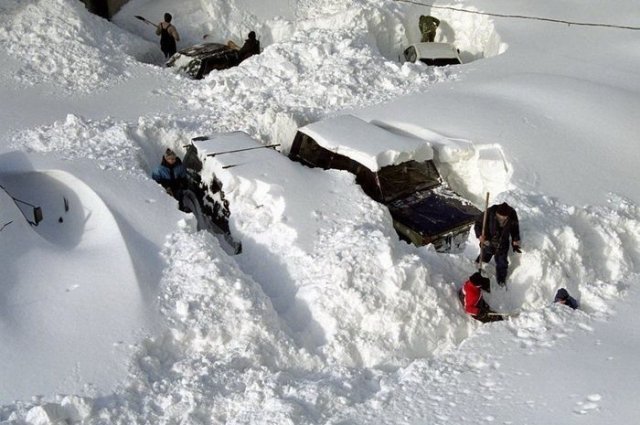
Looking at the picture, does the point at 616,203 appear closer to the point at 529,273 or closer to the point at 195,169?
the point at 529,273

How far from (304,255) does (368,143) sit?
224 centimetres

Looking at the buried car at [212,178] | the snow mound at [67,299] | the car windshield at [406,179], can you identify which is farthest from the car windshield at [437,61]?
the snow mound at [67,299]

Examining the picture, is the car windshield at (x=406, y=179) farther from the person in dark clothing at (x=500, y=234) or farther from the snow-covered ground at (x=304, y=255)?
the person in dark clothing at (x=500, y=234)

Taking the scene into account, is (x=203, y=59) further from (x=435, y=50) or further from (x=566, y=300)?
(x=566, y=300)

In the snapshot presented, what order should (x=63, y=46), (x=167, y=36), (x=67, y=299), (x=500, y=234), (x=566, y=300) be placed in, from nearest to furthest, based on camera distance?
1. (x=67, y=299)
2. (x=566, y=300)
3. (x=500, y=234)
4. (x=63, y=46)
5. (x=167, y=36)

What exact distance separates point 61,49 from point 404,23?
7.35 m

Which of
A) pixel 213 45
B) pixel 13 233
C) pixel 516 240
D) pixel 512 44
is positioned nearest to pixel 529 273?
pixel 516 240

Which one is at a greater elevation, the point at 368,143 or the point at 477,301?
the point at 368,143

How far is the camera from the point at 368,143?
9.74m

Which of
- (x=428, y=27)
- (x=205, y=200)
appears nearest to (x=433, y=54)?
(x=428, y=27)

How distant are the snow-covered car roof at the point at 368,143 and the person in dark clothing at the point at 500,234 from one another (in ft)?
5.89

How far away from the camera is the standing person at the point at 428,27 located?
16.0 m

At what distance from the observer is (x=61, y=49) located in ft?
44.4

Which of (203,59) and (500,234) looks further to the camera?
(203,59)
